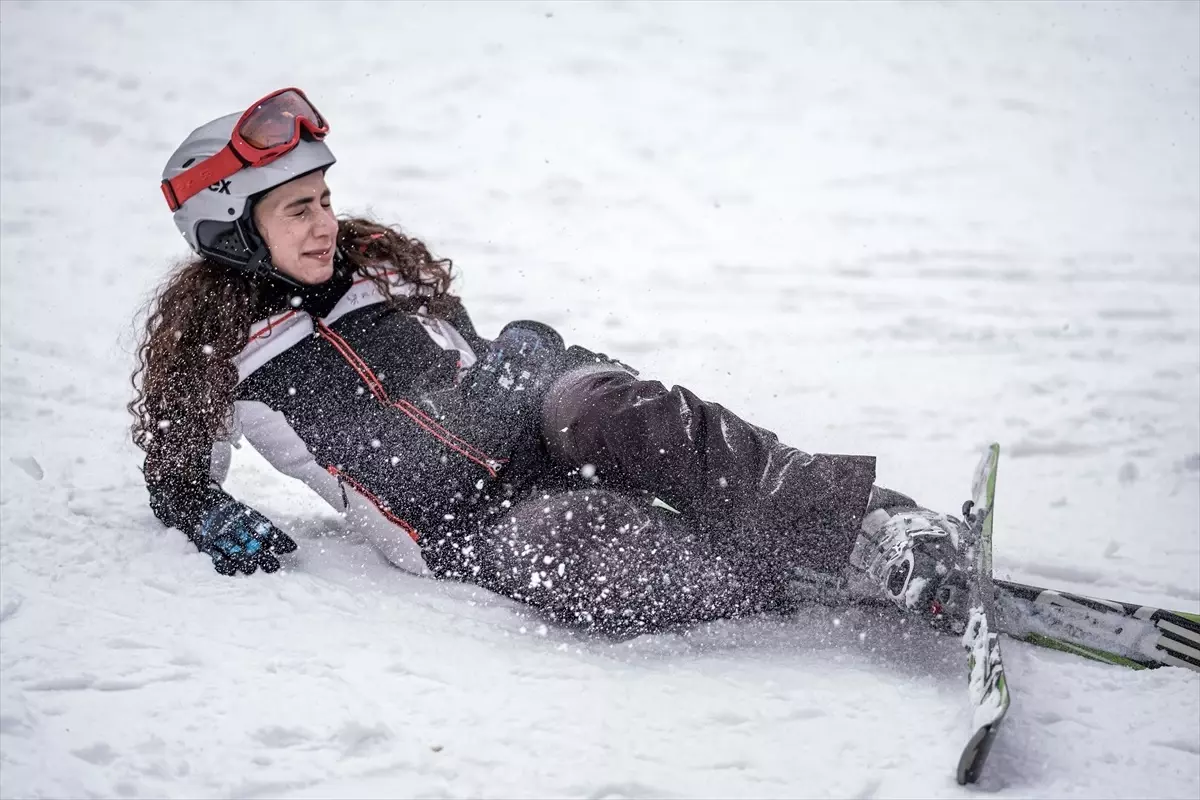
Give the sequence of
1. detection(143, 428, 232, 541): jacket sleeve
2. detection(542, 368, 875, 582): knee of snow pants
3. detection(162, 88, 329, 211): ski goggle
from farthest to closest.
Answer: detection(143, 428, 232, 541): jacket sleeve
detection(162, 88, 329, 211): ski goggle
detection(542, 368, 875, 582): knee of snow pants

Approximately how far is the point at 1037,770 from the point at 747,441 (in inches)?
36.4

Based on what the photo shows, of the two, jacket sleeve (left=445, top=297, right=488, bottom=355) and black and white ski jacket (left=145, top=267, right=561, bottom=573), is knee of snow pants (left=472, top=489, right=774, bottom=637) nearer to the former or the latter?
black and white ski jacket (left=145, top=267, right=561, bottom=573)

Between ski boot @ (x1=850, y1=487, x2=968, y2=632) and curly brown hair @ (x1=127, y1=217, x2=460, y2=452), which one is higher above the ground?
curly brown hair @ (x1=127, y1=217, x2=460, y2=452)

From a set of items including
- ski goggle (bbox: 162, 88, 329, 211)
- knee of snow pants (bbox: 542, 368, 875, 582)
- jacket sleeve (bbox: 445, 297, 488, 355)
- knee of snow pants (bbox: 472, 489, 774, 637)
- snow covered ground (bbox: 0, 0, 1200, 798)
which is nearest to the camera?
snow covered ground (bbox: 0, 0, 1200, 798)

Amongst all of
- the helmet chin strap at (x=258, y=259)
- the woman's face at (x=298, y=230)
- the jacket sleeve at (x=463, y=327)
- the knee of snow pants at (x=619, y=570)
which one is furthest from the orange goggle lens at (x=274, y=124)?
the knee of snow pants at (x=619, y=570)

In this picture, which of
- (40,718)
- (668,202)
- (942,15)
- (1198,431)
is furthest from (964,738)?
(942,15)

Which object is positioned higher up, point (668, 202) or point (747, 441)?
point (668, 202)

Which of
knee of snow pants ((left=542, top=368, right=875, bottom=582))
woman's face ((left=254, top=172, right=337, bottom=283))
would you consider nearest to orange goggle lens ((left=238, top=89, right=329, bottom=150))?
woman's face ((left=254, top=172, right=337, bottom=283))

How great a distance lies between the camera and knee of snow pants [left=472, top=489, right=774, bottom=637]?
2549 millimetres

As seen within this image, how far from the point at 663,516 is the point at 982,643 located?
86 centimetres

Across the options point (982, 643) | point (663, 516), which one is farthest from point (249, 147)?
point (982, 643)

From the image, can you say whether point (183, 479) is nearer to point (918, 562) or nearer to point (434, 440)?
point (434, 440)

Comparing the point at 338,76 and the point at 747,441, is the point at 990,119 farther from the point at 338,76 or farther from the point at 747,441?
the point at 747,441

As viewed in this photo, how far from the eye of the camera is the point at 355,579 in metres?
2.83
